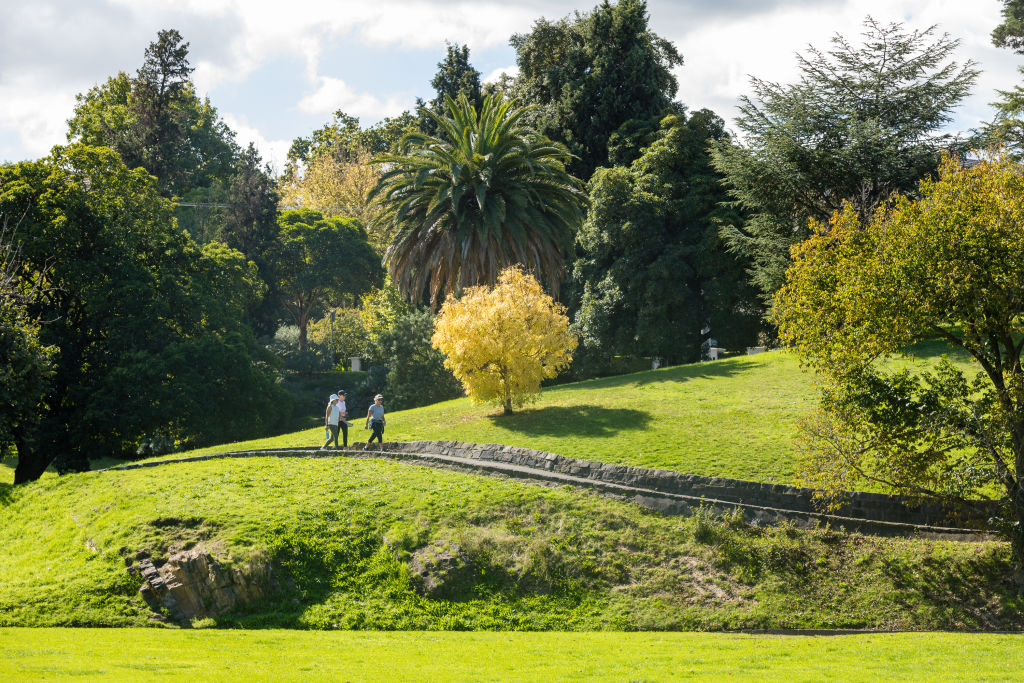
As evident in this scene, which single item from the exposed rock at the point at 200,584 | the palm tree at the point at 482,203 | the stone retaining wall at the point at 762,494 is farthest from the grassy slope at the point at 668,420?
the exposed rock at the point at 200,584

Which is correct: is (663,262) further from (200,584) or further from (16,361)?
(200,584)

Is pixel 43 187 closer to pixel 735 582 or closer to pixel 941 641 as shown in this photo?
pixel 735 582

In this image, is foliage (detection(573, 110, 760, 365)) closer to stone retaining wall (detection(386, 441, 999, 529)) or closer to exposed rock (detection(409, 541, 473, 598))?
stone retaining wall (detection(386, 441, 999, 529))

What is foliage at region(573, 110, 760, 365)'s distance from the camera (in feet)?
137

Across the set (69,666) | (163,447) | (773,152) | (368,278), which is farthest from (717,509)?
(368,278)

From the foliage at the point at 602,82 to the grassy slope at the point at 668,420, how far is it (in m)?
17.8

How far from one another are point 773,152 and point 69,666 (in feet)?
113

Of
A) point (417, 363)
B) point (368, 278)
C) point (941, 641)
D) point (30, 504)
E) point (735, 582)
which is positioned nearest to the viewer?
point (941, 641)

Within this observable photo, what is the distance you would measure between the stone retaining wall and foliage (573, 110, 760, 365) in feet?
62.2

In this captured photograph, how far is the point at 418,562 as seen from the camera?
62.9 ft

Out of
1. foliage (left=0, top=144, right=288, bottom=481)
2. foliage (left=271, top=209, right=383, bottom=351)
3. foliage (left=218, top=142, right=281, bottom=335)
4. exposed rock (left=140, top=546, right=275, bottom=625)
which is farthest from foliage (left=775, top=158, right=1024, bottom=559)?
foliage (left=271, top=209, right=383, bottom=351)

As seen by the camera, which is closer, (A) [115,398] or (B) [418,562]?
(B) [418,562]

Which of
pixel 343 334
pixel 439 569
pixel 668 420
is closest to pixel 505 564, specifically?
pixel 439 569

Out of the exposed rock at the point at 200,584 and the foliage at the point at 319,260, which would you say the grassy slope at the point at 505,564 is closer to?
the exposed rock at the point at 200,584
